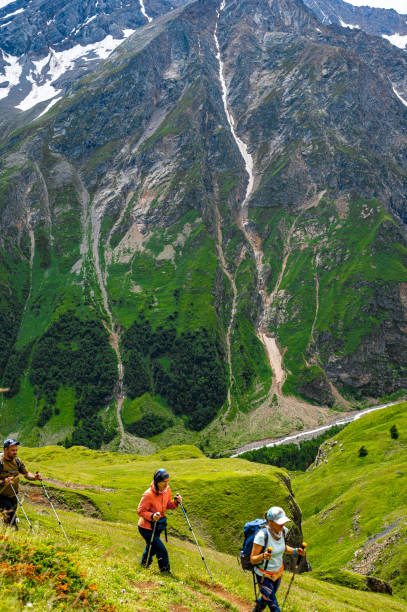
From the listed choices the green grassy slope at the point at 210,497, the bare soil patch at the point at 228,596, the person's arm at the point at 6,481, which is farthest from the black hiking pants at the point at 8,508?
the green grassy slope at the point at 210,497

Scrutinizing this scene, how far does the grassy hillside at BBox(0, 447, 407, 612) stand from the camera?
→ 9461mm

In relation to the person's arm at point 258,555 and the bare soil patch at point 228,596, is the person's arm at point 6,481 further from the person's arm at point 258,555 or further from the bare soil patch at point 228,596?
the person's arm at point 258,555

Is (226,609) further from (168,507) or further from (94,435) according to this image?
(94,435)

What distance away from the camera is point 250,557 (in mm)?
11609

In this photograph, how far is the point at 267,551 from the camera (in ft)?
37.6

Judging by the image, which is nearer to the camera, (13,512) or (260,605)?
(260,605)

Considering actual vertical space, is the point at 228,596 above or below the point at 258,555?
below

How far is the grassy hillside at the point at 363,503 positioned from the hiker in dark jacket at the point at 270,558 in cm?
3817

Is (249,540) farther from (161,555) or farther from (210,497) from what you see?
(210,497)

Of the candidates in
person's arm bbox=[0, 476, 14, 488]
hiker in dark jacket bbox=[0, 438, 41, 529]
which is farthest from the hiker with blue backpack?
person's arm bbox=[0, 476, 14, 488]

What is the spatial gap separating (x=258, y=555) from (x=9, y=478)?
34.2ft

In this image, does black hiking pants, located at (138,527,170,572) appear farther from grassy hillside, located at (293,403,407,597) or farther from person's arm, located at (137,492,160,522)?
grassy hillside, located at (293,403,407,597)

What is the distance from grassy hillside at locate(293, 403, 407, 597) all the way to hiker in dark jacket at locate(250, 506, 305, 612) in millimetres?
38173

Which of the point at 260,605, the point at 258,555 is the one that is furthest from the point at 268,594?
the point at 258,555
